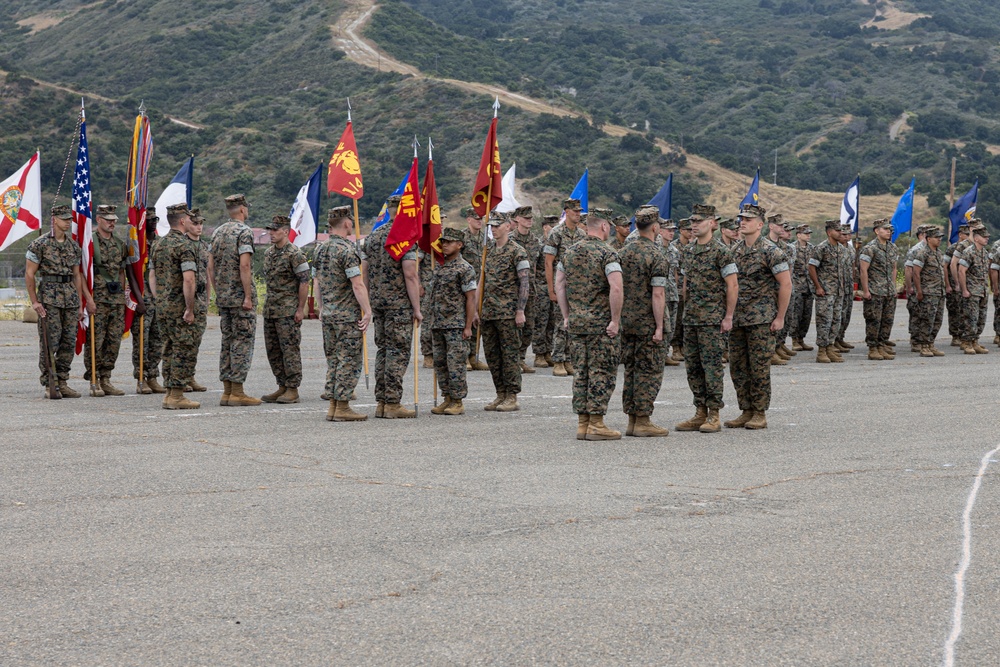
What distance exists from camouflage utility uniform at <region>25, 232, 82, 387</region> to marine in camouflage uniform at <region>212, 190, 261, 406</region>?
182cm

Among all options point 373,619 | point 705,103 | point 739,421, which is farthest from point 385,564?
point 705,103

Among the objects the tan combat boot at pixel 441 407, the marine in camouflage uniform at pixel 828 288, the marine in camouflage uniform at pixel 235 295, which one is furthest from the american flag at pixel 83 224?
the marine in camouflage uniform at pixel 828 288

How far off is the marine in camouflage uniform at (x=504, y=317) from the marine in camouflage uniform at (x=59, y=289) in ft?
14.1

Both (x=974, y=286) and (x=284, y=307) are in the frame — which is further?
(x=974, y=286)

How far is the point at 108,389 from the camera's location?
1420 cm

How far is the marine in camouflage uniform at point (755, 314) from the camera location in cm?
1144

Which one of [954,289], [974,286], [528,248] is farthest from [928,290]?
[528,248]

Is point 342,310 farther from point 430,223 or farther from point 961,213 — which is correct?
point 961,213

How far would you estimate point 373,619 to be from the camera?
5652 mm

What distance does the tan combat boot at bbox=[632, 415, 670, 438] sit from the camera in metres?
11.0

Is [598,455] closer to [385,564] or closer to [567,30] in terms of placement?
[385,564]

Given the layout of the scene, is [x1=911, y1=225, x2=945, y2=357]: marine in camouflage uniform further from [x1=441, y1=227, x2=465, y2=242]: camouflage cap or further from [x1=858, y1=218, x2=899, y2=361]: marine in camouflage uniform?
[x1=441, y1=227, x2=465, y2=242]: camouflage cap

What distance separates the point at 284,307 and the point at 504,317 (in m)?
2.31

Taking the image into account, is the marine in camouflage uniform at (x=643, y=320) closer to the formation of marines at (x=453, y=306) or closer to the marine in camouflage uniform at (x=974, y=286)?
the formation of marines at (x=453, y=306)
